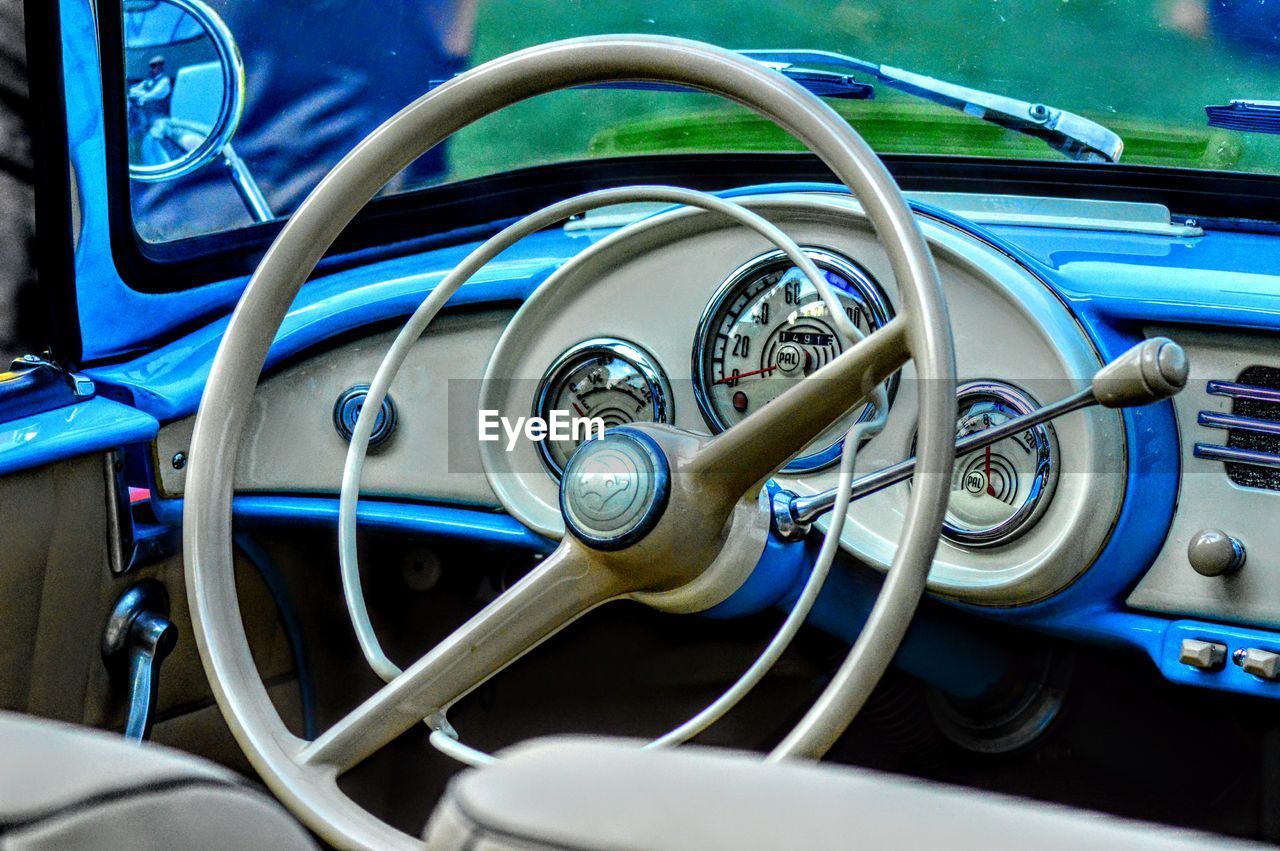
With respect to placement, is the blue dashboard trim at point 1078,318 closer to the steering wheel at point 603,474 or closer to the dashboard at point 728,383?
the dashboard at point 728,383

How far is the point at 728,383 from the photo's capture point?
155 cm

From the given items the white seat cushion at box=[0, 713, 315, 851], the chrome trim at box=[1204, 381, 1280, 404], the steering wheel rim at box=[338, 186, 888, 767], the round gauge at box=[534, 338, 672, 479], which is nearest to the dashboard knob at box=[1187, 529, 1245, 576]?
the chrome trim at box=[1204, 381, 1280, 404]

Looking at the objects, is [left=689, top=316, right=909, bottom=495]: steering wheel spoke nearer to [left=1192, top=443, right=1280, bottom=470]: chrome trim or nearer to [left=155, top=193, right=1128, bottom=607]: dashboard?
[left=155, top=193, right=1128, bottom=607]: dashboard

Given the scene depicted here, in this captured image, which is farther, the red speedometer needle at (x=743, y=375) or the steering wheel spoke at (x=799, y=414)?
the red speedometer needle at (x=743, y=375)

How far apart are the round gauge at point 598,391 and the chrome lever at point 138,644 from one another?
0.52 metres

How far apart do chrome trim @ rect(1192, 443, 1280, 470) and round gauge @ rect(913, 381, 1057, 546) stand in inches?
6.1

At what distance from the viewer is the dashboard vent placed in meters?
1.35

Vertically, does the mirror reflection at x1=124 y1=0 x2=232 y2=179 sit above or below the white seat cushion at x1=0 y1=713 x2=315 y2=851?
above

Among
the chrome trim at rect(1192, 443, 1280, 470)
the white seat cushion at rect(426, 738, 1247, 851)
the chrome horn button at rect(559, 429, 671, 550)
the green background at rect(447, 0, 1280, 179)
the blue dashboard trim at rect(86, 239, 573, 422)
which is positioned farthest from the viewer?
the blue dashboard trim at rect(86, 239, 573, 422)

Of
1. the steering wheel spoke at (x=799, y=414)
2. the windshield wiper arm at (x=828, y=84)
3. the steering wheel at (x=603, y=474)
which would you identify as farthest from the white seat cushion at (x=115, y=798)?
the windshield wiper arm at (x=828, y=84)

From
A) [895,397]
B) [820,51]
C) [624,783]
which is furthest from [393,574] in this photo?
[624,783]

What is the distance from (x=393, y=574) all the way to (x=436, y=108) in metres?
0.95

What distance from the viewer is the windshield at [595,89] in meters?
1.51

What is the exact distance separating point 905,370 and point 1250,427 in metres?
0.38
